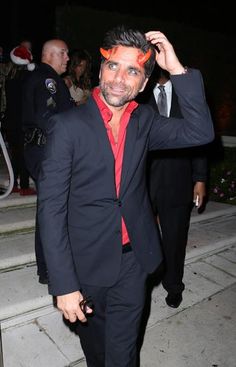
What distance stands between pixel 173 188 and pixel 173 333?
1207 mm

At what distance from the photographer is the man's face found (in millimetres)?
1775

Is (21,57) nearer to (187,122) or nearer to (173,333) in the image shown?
(187,122)

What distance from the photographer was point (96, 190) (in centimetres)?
180

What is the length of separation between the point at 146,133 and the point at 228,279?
2.64 meters

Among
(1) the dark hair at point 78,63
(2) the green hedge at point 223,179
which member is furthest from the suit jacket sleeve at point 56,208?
(2) the green hedge at point 223,179

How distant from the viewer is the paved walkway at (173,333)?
2727 mm

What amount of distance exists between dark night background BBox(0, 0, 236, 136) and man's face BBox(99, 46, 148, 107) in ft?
26.7

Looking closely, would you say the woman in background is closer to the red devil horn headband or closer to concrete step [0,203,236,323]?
concrete step [0,203,236,323]

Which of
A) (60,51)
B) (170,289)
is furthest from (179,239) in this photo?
(60,51)

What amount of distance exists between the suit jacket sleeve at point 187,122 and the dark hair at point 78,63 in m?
3.11

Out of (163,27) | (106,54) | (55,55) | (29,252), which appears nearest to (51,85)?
(55,55)

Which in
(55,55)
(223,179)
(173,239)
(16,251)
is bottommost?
(223,179)

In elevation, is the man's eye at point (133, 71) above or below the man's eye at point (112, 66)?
below

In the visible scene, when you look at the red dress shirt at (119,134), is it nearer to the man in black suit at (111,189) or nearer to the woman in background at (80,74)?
the man in black suit at (111,189)
